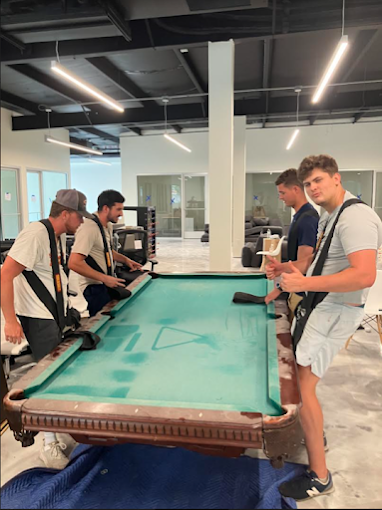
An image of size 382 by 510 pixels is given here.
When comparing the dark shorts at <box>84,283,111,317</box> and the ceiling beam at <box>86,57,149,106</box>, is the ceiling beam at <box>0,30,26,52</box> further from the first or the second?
the dark shorts at <box>84,283,111,317</box>

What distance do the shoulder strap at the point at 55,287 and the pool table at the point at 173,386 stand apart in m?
0.19

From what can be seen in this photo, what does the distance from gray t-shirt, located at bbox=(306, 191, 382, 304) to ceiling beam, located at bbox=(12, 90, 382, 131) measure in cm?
874

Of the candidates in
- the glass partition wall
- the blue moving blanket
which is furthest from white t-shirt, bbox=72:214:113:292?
the glass partition wall

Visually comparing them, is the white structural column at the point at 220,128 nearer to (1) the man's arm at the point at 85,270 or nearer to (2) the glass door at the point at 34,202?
(2) the glass door at the point at 34,202

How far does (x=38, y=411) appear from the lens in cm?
145

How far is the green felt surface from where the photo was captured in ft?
5.08

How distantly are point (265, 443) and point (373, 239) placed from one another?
3.31 ft

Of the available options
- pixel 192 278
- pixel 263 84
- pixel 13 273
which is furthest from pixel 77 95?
pixel 13 273

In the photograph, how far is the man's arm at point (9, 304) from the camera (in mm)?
1732

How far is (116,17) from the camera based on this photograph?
188 inches

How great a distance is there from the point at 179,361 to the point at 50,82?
28.3 ft

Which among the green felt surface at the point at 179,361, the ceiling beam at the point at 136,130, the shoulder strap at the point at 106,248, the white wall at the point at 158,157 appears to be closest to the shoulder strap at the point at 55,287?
the green felt surface at the point at 179,361

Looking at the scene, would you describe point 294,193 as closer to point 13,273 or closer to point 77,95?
point 13,273

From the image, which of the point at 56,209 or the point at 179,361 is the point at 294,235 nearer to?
the point at 179,361
